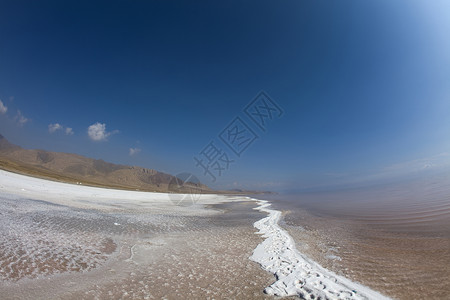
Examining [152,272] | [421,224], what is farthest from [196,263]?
[421,224]

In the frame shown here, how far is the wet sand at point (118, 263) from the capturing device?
499 cm

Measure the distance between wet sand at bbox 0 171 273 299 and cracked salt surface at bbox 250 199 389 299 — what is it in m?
0.42

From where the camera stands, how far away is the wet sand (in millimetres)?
4988

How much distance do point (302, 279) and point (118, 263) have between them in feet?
20.0

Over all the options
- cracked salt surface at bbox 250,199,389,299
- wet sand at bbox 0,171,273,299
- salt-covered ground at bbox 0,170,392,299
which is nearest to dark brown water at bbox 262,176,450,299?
cracked salt surface at bbox 250,199,389,299

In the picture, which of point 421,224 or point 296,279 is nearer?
point 296,279

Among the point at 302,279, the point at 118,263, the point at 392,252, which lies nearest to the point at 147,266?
the point at 118,263

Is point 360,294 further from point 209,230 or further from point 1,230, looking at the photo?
point 1,230

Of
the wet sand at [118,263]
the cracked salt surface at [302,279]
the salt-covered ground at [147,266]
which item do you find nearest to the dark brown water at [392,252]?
the cracked salt surface at [302,279]

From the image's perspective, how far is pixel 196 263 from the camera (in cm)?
711

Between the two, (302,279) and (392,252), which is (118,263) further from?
(392,252)

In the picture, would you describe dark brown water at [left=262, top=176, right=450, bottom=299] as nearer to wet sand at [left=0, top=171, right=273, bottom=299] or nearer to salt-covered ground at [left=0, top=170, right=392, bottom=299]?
salt-covered ground at [left=0, top=170, right=392, bottom=299]

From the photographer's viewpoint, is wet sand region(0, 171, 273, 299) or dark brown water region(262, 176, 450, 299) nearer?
wet sand region(0, 171, 273, 299)

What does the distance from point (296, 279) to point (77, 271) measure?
657 centimetres
